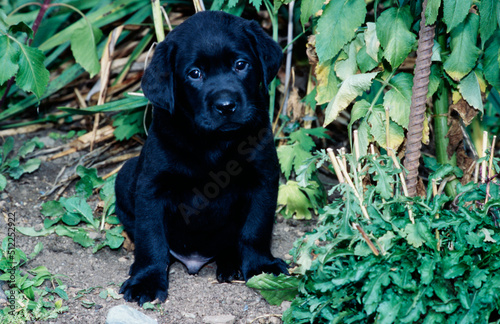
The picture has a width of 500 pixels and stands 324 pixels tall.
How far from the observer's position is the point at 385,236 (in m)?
2.22

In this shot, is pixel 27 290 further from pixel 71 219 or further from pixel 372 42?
pixel 372 42

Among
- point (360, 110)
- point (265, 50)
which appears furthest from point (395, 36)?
point (265, 50)

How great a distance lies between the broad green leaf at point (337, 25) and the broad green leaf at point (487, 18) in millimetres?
488

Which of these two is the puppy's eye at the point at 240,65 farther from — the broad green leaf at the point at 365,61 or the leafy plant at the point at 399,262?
the leafy plant at the point at 399,262

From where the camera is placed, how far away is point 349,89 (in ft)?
9.17

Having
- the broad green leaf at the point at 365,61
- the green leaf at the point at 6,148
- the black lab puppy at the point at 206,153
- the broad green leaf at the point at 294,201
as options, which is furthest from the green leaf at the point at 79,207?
the broad green leaf at the point at 365,61

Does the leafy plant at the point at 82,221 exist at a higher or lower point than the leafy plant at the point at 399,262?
lower

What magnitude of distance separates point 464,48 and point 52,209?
2266 mm

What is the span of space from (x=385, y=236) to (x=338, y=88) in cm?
95

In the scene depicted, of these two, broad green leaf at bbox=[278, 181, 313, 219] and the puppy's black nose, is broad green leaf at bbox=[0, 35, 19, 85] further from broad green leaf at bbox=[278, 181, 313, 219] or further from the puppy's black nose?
broad green leaf at bbox=[278, 181, 313, 219]

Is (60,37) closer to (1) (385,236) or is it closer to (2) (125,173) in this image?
(2) (125,173)

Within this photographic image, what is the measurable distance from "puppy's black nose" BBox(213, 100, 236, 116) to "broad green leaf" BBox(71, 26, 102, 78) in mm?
1295

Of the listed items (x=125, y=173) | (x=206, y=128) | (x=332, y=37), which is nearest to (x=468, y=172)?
(x=332, y=37)

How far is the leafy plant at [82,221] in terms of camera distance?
3.18 m
